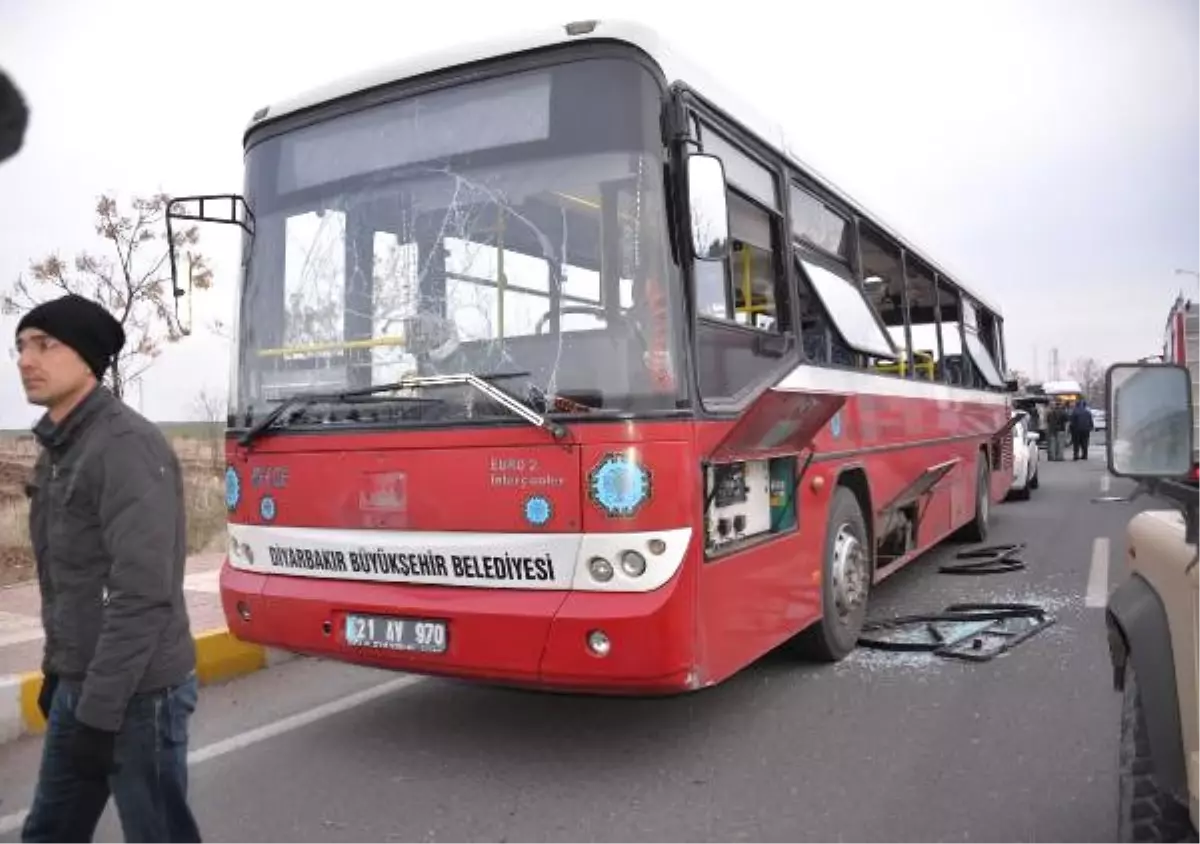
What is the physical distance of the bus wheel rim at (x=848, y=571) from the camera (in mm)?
→ 5539

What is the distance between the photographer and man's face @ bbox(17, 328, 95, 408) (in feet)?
8.09

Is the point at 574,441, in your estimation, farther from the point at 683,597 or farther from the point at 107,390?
the point at 107,390

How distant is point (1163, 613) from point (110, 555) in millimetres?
2590

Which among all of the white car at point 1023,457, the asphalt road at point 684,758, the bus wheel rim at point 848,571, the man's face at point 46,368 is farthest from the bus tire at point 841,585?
the white car at point 1023,457

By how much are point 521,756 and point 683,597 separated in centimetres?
119

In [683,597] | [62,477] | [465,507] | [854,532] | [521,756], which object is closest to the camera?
[62,477]

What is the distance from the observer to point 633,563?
3.75m

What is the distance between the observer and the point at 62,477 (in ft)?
8.11

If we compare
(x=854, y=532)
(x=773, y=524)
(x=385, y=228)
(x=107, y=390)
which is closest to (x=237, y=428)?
(x=385, y=228)

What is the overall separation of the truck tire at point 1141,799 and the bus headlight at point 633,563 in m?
1.65

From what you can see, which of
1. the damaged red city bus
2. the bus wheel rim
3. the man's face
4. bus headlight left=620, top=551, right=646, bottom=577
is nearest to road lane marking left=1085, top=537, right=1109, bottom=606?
the bus wheel rim

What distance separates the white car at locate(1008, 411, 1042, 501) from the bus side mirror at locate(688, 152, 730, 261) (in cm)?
1127

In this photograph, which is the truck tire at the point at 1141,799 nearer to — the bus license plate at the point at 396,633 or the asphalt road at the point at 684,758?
the asphalt road at the point at 684,758

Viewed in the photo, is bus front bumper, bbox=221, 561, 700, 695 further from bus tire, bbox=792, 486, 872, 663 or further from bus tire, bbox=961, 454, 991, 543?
bus tire, bbox=961, 454, 991, 543
